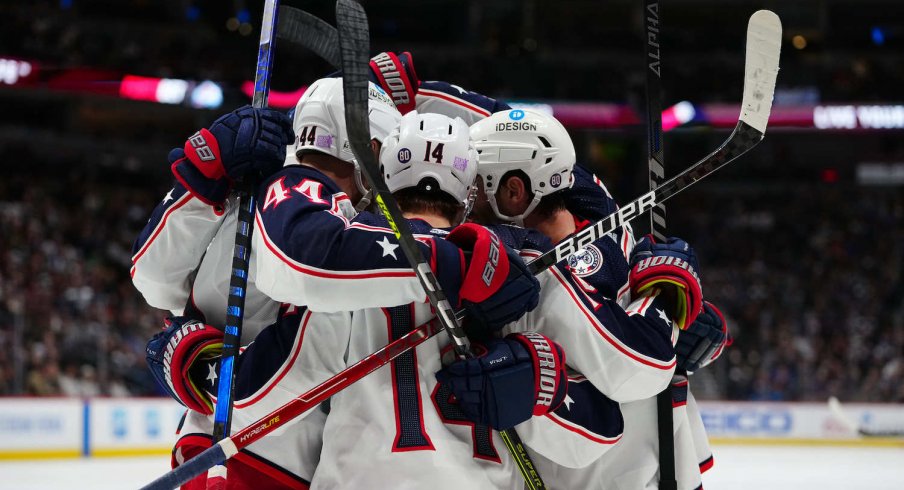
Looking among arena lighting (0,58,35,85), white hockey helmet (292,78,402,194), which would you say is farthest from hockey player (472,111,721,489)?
arena lighting (0,58,35,85)

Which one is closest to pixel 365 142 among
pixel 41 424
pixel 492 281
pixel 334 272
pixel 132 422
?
pixel 334 272

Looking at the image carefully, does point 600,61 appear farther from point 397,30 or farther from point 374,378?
point 374,378

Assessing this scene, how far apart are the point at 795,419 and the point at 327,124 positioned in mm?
9307

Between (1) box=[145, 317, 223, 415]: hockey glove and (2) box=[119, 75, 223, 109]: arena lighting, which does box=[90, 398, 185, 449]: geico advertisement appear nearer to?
(1) box=[145, 317, 223, 415]: hockey glove

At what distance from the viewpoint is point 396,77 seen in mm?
3170

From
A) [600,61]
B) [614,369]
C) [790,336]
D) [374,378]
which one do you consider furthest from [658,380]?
[600,61]

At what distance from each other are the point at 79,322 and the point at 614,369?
909 centimetres

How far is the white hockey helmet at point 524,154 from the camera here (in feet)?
8.64

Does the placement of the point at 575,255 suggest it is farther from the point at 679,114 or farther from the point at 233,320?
the point at 679,114

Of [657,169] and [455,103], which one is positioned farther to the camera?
[455,103]

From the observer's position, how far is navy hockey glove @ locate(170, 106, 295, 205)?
2.30 meters

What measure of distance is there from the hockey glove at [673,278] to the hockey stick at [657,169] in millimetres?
195

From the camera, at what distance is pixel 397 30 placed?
1975 cm

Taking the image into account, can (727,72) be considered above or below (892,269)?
above
